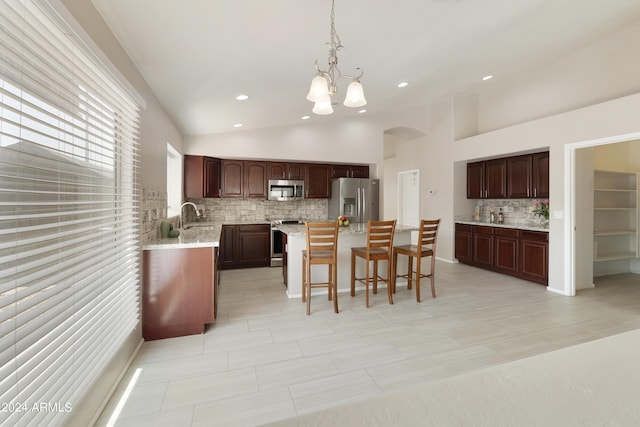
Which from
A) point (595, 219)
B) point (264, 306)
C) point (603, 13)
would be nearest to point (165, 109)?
point (264, 306)

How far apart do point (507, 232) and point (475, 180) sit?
134 centimetres

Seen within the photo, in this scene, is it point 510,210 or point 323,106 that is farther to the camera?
point 510,210

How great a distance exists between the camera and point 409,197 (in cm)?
746

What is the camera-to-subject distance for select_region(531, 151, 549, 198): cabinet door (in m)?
4.53

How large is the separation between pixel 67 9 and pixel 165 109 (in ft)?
7.70

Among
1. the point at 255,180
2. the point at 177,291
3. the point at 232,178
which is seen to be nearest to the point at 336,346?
the point at 177,291

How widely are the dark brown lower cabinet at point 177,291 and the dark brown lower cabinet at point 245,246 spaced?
252 centimetres

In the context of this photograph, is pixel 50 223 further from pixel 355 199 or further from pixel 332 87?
pixel 355 199

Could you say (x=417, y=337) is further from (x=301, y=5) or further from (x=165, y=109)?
(x=165, y=109)

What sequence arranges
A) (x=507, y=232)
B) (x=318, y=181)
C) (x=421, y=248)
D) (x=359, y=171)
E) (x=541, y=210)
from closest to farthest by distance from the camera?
(x=421, y=248)
(x=541, y=210)
(x=507, y=232)
(x=318, y=181)
(x=359, y=171)

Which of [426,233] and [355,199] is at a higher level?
[355,199]

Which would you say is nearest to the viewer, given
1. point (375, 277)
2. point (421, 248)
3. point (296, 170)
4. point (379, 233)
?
point (379, 233)

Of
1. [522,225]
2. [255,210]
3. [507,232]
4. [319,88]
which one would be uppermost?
[319,88]

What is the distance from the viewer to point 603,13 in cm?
323
